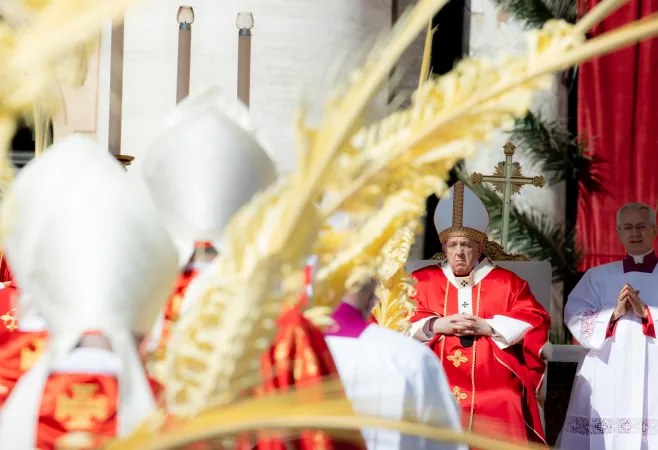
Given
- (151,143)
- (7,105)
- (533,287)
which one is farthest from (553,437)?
(7,105)

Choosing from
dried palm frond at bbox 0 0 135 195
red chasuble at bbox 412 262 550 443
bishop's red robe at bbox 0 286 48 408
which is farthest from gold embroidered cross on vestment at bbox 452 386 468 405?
dried palm frond at bbox 0 0 135 195

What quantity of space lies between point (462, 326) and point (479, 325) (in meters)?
0.11

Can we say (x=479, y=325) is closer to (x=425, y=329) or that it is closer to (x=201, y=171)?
(x=425, y=329)

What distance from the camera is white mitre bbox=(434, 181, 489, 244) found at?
5.62 meters

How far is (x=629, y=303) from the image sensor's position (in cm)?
577

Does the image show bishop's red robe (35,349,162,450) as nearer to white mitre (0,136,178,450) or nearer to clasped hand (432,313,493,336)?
white mitre (0,136,178,450)

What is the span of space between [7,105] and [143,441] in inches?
10.0

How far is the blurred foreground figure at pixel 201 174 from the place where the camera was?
1.12 m

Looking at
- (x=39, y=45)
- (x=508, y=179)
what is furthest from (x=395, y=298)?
(x=508, y=179)

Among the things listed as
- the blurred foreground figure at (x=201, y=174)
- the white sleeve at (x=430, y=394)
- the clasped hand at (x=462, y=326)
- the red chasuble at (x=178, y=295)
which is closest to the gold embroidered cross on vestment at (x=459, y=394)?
the clasped hand at (x=462, y=326)

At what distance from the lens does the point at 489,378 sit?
542 cm

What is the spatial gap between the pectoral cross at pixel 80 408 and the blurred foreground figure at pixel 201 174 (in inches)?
6.8

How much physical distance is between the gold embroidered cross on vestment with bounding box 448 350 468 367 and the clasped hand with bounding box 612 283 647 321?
90 cm

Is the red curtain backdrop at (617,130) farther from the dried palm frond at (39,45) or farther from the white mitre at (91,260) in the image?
the dried palm frond at (39,45)
